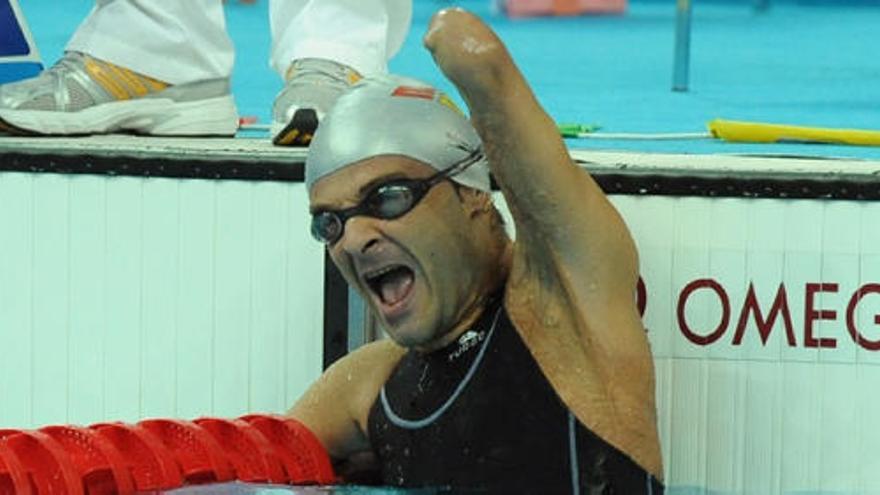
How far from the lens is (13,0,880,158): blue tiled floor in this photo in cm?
426

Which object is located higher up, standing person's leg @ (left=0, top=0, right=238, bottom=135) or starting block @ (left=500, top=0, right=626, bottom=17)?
starting block @ (left=500, top=0, right=626, bottom=17)

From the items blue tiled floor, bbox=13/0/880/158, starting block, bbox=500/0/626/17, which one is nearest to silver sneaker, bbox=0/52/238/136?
blue tiled floor, bbox=13/0/880/158

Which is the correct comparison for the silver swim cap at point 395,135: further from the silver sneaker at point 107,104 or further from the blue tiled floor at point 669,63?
the blue tiled floor at point 669,63

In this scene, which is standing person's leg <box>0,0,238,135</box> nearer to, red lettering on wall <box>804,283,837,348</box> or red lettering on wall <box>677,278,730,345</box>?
red lettering on wall <box>677,278,730,345</box>

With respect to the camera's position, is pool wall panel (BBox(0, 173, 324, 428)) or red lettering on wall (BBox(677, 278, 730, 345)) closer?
red lettering on wall (BBox(677, 278, 730, 345))

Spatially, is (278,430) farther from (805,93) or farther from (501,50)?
(805,93)

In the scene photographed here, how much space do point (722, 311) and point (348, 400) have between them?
0.49 meters

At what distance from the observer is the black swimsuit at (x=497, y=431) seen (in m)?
2.29

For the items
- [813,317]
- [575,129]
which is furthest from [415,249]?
[575,129]

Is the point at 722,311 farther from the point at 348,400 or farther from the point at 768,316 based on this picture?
the point at 348,400

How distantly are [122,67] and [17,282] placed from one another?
→ 0.37 m

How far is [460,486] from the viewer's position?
2.35 m

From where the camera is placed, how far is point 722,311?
8.95ft

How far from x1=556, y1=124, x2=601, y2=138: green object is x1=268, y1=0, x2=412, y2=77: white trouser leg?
0.51 m
